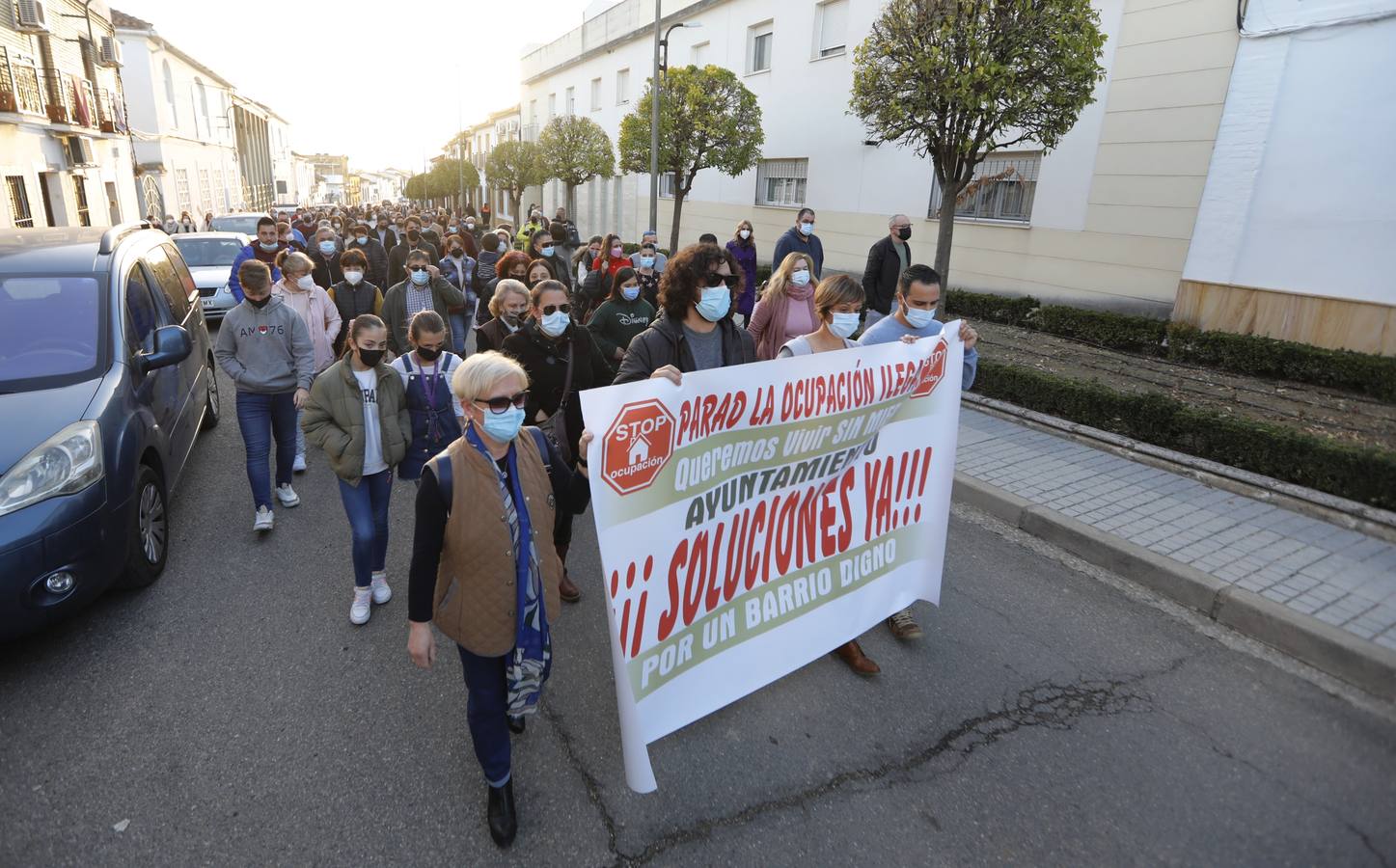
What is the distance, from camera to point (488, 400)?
237 cm

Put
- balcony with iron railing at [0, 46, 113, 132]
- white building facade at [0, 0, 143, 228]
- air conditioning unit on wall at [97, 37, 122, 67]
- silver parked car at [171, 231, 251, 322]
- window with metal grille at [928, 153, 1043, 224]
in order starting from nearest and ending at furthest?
silver parked car at [171, 231, 251, 322] < window with metal grille at [928, 153, 1043, 224] < balcony with iron railing at [0, 46, 113, 132] < white building facade at [0, 0, 143, 228] < air conditioning unit on wall at [97, 37, 122, 67]

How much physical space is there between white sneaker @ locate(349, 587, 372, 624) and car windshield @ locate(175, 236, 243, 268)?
1160cm

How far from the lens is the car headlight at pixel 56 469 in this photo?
128 inches

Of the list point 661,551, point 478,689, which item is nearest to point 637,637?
point 661,551

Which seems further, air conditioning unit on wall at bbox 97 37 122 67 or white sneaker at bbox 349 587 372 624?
air conditioning unit on wall at bbox 97 37 122 67

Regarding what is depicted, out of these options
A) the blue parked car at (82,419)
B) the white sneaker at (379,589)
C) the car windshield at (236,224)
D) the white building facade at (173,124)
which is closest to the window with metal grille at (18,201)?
the car windshield at (236,224)

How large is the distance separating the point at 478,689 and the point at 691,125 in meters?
17.7

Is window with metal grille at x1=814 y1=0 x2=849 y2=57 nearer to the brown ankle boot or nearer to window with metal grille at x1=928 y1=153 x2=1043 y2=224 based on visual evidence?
window with metal grille at x1=928 y1=153 x2=1043 y2=224

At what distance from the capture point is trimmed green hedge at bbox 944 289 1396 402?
826 cm

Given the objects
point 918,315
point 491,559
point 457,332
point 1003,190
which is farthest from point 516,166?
point 491,559

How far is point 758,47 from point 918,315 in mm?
20177

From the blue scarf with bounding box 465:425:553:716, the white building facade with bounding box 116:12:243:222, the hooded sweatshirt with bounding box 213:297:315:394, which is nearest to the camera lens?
the blue scarf with bounding box 465:425:553:716

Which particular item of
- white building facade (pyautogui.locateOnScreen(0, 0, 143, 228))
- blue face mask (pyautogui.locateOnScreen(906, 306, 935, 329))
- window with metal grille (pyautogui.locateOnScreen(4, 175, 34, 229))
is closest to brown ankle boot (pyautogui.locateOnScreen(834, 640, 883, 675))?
blue face mask (pyautogui.locateOnScreen(906, 306, 935, 329))

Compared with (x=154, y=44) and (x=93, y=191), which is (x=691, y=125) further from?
(x=154, y=44)
